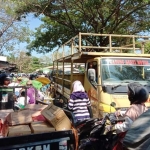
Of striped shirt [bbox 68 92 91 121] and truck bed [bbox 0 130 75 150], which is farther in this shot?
striped shirt [bbox 68 92 91 121]

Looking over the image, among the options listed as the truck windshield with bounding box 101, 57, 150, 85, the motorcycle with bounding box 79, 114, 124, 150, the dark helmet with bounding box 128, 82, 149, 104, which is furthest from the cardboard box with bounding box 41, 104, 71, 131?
the truck windshield with bounding box 101, 57, 150, 85

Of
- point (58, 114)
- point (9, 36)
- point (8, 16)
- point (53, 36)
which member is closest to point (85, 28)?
point (53, 36)

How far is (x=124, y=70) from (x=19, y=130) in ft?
15.0

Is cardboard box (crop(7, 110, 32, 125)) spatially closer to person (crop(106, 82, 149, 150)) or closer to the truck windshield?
person (crop(106, 82, 149, 150))

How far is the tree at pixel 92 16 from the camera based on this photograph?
14.0 meters

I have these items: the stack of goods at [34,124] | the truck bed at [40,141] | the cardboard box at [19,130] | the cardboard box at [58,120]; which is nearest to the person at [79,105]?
the stack of goods at [34,124]

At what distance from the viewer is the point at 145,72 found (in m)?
6.81

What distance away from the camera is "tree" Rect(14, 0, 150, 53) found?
551 inches

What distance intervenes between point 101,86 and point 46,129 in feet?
12.0

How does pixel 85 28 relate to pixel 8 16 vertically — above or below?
below

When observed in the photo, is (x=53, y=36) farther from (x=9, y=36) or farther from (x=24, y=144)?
(x=24, y=144)

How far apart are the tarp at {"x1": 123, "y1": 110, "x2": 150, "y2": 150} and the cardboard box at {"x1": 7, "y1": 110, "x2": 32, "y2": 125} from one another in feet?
3.91

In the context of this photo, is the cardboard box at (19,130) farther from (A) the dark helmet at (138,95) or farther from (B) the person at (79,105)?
(B) the person at (79,105)

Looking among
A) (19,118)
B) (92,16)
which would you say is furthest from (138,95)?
(92,16)
